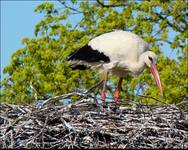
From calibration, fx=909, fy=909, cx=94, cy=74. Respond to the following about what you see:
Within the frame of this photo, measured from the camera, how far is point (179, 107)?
927 centimetres

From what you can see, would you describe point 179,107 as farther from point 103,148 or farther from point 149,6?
point 149,6

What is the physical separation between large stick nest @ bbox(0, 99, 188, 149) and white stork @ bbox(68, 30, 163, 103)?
326 centimetres

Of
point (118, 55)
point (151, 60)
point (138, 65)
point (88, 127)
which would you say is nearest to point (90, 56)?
point (118, 55)

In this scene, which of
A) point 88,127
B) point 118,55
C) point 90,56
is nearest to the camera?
point 88,127

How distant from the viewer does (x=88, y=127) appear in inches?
341

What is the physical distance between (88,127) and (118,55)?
383 cm

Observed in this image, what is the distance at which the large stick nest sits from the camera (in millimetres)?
8492

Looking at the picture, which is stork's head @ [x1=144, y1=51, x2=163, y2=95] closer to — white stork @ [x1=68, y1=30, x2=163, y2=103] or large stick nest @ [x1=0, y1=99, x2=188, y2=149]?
white stork @ [x1=68, y1=30, x2=163, y2=103]

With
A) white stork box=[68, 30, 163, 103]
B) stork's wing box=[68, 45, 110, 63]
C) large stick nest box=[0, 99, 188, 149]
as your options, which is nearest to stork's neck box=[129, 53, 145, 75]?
white stork box=[68, 30, 163, 103]

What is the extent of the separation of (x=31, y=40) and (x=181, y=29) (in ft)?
11.9

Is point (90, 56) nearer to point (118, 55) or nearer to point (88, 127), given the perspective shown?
point (118, 55)

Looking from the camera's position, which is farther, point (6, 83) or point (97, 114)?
point (6, 83)

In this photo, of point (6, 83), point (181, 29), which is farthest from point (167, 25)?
point (6, 83)

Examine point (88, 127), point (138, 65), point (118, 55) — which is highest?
point (118, 55)
